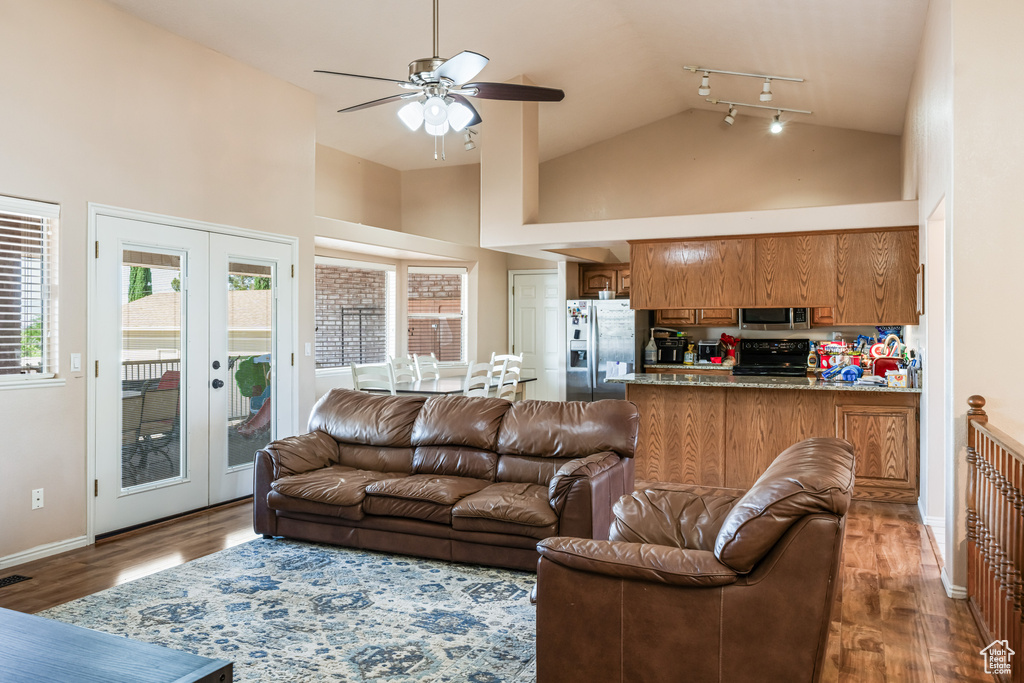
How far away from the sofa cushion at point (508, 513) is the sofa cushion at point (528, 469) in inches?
10.1

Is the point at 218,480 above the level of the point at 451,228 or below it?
below

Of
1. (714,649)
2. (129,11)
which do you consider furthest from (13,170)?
(714,649)

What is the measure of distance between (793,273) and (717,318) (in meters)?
2.24

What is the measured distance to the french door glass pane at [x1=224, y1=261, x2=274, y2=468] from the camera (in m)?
5.21

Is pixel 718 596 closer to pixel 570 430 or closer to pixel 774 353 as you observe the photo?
pixel 570 430

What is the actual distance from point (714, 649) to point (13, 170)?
161 inches

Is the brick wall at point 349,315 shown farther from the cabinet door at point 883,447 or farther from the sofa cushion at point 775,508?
the sofa cushion at point 775,508

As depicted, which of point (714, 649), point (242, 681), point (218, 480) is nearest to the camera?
point (714, 649)

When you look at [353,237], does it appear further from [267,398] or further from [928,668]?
[928,668]

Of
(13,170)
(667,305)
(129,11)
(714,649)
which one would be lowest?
(714,649)

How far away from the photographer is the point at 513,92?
12.1 feet

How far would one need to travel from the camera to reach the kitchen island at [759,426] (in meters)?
5.34

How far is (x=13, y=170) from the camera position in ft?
12.3

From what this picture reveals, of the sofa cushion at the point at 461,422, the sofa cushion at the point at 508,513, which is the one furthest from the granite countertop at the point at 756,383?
the sofa cushion at the point at 508,513
